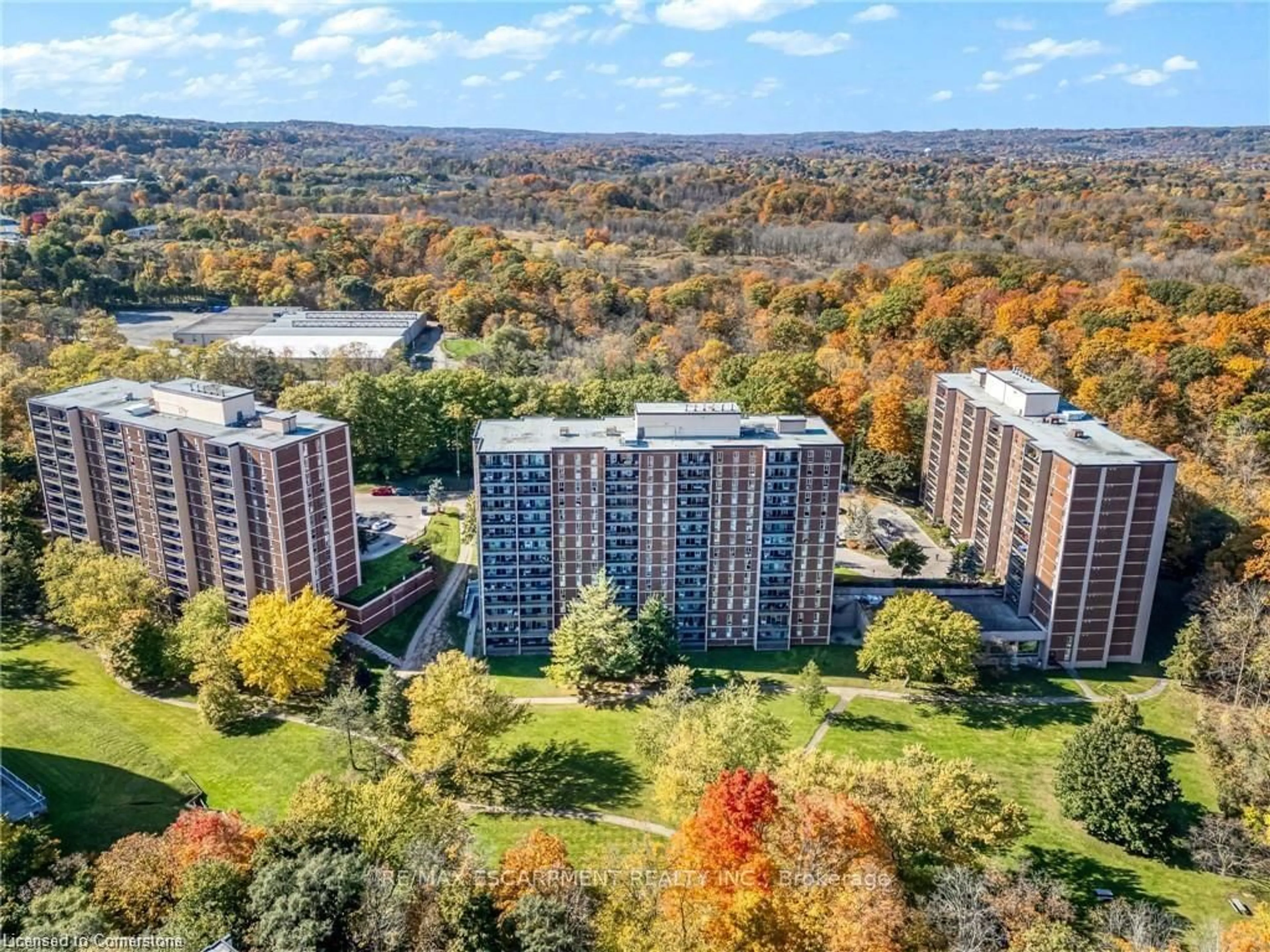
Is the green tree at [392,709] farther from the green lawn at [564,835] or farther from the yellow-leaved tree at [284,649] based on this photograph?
the green lawn at [564,835]

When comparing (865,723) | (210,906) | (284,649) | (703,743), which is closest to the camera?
(210,906)

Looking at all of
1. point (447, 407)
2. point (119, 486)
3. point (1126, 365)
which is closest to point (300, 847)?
point (119, 486)

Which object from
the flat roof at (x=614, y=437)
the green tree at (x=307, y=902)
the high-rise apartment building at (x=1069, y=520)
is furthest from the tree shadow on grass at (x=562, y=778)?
the high-rise apartment building at (x=1069, y=520)

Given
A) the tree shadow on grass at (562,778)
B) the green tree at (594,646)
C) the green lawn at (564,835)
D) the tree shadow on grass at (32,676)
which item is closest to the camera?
the green lawn at (564,835)

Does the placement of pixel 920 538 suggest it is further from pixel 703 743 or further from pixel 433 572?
pixel 433 572

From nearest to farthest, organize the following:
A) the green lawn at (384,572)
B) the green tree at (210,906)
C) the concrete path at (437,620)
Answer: the green tree at (210,906) < the concrete path at (437,620) < the green lawn at (384,572)

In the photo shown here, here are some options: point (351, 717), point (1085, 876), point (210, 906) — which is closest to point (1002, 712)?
point (1085, 876)
